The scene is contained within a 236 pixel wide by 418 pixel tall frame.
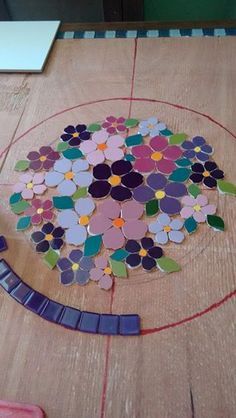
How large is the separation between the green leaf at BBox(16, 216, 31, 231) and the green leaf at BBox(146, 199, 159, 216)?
0.66ft

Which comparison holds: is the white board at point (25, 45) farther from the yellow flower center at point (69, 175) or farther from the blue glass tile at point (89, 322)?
the blue glass tile at point (89, 322)

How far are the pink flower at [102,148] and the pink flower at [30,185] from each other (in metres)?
0.10

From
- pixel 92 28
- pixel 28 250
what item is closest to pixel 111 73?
pixel 92 28

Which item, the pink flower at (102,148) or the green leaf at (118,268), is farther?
the pink flower at (102,148)

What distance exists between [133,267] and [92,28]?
2.30ft

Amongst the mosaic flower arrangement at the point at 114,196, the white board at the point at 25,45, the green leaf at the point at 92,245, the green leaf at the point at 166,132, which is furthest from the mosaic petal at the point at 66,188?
the white board at the point at 25,45

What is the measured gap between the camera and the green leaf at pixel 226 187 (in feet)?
2.22

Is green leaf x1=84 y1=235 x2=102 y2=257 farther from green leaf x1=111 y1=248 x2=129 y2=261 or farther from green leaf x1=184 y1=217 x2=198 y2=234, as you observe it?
green leaf x1=184 y1=217 x2=198 y2=234

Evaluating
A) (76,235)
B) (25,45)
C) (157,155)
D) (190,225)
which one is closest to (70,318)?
(76,235)

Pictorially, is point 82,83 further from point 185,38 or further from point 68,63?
point 185,38

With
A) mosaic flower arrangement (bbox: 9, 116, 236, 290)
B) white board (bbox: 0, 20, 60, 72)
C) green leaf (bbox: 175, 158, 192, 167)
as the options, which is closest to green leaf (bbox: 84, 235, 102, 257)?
mosaic flower arrangement (bbox: 9, 116, 236, 290)

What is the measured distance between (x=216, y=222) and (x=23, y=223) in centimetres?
32

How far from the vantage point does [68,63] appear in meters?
0.95

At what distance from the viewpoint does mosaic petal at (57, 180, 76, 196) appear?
70cm
